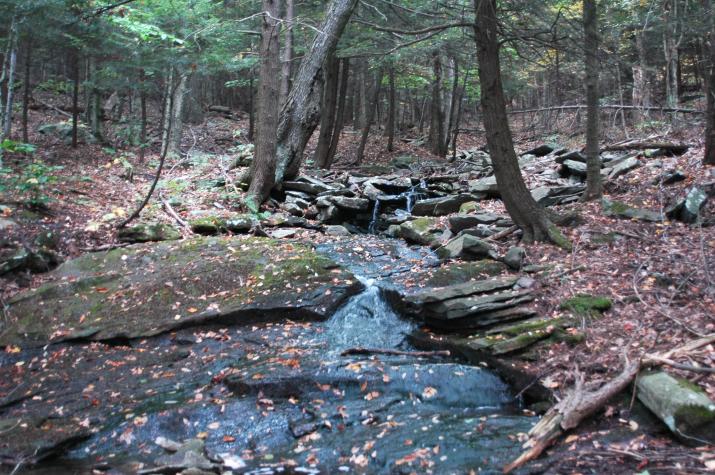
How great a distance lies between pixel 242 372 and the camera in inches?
235

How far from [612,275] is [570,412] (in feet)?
11.0

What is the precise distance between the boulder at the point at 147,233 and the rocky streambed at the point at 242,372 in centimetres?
52

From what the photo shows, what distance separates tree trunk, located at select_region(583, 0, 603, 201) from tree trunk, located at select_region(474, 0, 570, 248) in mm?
1466

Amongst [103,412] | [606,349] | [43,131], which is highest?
[43,131]

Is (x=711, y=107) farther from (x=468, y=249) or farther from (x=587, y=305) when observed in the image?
Answer: (x=587, y=305)

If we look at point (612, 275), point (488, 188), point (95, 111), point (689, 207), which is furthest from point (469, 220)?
point (95, 111)

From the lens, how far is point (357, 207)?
1354 cm

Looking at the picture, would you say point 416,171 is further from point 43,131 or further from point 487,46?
point 43,131

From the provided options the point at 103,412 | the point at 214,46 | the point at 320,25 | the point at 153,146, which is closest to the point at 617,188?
the point at 320,25

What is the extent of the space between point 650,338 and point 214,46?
52.4 feet

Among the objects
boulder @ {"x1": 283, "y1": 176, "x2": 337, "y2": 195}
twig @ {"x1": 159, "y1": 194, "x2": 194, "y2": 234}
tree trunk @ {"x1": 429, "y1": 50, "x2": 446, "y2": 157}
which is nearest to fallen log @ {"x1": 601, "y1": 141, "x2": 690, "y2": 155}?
boulder @ {"x1": 283, "y1": 176, "x2": 337, "y2": 195}

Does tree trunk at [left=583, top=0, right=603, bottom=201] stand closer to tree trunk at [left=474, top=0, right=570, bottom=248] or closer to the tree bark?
tree trunk at [left=474, top=0, right=570, bottom=248]

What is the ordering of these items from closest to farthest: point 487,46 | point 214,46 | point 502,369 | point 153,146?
point 502,369 < point 487,46 < point 214,46 < point 153,146

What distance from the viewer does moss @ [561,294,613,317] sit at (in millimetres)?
6332
